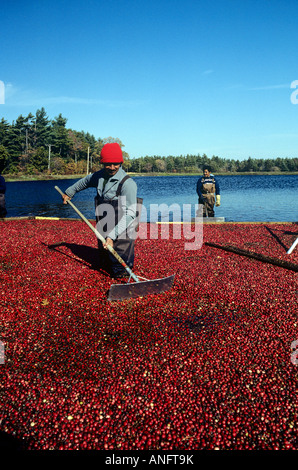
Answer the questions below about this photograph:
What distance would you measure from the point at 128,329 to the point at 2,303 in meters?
2.02

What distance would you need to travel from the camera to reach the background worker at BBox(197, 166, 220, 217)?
10.9 meters

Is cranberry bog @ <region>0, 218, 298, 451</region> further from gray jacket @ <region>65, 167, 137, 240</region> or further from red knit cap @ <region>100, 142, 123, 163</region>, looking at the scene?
red knit cap @ <region>100, 142, 123, 163</region>

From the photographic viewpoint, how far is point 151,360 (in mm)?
3203

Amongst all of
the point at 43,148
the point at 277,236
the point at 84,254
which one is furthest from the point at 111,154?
the point at 43,148

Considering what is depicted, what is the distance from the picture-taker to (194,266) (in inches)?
248

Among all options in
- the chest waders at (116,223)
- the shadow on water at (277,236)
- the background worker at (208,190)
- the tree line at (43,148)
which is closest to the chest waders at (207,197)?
the background worker at (208,190)

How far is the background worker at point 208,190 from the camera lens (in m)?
10.9

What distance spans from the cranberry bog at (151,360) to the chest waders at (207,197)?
5.48m

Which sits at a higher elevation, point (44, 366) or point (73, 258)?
point (73, 258)

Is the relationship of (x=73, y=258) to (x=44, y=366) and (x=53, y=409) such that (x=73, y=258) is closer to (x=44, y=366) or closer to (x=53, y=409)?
(x=44, y=366)

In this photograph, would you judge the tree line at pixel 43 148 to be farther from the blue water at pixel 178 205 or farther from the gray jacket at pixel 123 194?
the gray jacket at pixel 123 194

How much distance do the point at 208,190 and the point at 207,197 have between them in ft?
1.02

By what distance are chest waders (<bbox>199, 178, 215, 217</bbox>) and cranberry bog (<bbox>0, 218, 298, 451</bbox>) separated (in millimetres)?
5483
